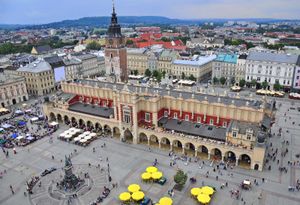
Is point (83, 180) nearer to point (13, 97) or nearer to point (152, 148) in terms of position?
point (152, 148)

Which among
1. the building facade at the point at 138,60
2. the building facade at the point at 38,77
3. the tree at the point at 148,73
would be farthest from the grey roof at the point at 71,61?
the tree at the point at 148,73

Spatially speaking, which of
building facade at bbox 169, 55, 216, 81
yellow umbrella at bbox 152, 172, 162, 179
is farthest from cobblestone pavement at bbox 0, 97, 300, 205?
building facade at bbox 169, 55, 216, 81

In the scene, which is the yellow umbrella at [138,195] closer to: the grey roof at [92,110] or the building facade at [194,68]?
the grey roof at [92,110]

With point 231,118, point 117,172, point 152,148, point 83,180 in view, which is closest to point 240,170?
point 231,118

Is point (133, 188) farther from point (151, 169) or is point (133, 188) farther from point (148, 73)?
point (148, 73)

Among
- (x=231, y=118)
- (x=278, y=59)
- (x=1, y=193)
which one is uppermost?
(x=278, y=59)

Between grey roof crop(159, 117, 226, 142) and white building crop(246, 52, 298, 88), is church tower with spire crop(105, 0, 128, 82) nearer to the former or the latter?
grey roof crop(159, 117, 226, 142)

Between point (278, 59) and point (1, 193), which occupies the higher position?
point (278, 59)

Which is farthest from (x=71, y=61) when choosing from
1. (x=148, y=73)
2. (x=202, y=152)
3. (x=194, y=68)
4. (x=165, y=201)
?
(x=165, y=201)
